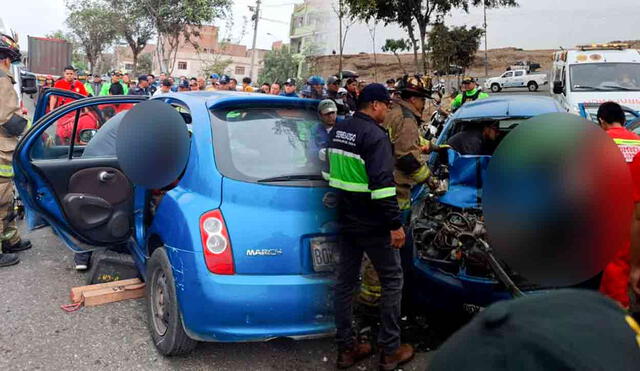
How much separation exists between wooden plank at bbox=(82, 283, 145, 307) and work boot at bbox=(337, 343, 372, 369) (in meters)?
1.83

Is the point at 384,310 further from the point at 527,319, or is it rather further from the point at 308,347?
the point at 527,319

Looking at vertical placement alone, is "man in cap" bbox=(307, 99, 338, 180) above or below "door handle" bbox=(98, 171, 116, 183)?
above

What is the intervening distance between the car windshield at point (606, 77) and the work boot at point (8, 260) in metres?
9.51

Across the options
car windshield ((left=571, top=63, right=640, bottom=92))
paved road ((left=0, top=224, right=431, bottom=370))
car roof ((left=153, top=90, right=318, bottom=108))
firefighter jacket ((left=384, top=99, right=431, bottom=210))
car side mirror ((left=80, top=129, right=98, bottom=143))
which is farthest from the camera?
car windshield ((left=571, top=63, right=640, bottom=92))

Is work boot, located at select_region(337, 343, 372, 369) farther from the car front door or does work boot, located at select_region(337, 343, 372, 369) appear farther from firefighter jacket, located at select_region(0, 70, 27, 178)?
firefighter jacket, located at select_region(0, 70, 27, 178)

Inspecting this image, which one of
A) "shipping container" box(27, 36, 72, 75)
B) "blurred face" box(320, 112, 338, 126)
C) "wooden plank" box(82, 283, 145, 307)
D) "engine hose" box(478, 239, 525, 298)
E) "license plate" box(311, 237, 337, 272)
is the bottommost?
"wooden plank" box(82, 283, 145, 307)

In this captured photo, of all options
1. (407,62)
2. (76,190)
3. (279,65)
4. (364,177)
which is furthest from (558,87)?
(407,62)

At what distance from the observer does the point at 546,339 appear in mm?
789

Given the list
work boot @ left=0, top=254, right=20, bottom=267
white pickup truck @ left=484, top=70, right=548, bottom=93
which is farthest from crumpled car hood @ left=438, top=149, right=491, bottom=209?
white pickup truck @ left=484, top=70, right=548, bottom=93

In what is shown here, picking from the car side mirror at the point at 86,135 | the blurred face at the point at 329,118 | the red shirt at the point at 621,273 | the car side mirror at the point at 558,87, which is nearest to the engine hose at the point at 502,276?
the red shirt at the point at 621,273

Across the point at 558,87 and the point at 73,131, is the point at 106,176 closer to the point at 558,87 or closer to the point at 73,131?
the point at 73,131

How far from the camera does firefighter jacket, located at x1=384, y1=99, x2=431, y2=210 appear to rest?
3.87 m

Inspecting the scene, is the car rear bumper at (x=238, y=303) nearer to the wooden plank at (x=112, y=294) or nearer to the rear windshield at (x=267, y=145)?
the rear windshield at (x=267, y=145)

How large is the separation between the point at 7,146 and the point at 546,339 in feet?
17.6
